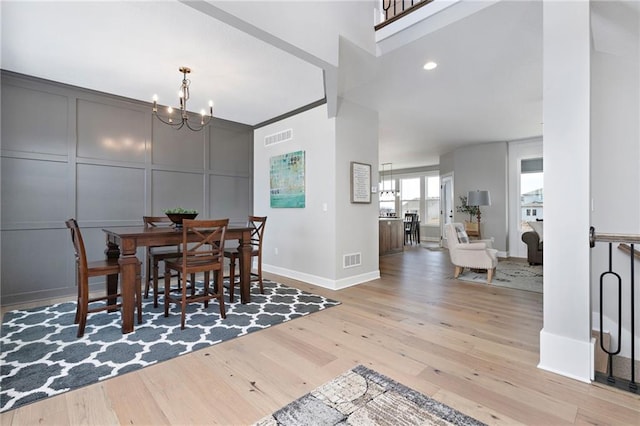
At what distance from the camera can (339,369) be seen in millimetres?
1951

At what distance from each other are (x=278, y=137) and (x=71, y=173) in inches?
111

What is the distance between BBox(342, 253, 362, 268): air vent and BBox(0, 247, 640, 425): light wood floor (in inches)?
42.5

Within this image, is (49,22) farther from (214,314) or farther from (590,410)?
(590,410)

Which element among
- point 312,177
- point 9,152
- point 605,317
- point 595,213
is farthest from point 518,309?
point 9,152

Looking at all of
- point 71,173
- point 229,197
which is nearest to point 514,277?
point 229,197

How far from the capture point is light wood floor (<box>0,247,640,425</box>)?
1528mm

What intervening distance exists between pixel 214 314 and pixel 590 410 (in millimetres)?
2852

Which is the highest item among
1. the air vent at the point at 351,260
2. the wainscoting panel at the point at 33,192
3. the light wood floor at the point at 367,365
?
the wainscoting panel at the point at 33,192

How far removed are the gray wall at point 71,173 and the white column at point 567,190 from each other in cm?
457

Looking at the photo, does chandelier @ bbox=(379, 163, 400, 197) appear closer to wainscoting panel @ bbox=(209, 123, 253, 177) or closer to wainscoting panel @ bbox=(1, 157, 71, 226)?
wainscoting panel @ bbox=(209, 123, 253, 177)

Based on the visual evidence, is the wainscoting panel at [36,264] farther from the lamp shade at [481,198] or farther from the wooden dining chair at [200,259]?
the lamp shade at [481,198]

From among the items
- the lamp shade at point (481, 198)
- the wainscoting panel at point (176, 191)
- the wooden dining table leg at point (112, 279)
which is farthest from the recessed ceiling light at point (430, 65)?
the lamp shade at point (481, 198)

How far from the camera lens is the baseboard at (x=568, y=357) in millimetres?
1809

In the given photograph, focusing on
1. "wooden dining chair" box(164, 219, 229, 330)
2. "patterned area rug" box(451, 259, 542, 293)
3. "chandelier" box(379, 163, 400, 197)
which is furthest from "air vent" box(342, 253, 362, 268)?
"chandelier" box(379, 163, 400, 197)
